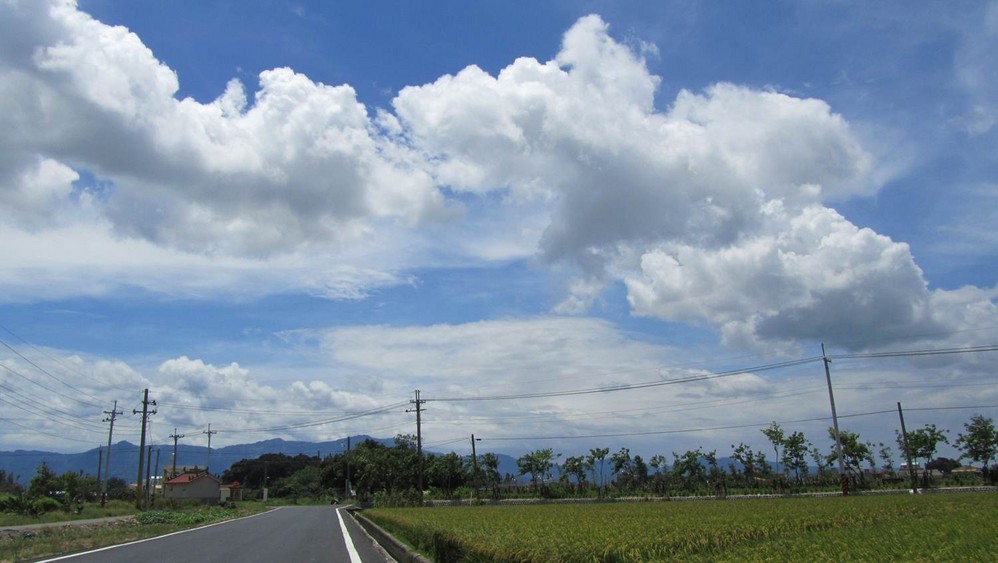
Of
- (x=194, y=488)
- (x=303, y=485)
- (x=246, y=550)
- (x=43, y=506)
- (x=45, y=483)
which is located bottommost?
(x=303, y=485)

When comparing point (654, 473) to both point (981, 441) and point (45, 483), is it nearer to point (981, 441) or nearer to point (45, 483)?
point (981, 441)

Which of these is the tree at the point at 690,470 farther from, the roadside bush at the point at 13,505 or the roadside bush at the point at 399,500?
the roadside bush at the point at 13,505

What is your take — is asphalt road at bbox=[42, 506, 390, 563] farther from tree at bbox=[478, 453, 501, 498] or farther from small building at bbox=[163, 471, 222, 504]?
small building at bbox=[163, 471, 222, 504]

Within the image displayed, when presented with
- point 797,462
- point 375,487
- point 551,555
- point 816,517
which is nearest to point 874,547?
point 551,555

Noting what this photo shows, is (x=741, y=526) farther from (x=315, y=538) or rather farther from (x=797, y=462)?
(x=797, y=462)

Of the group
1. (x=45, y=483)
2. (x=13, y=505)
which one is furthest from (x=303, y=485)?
(x=13, y=505)

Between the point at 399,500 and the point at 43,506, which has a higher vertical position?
the point at 43,506

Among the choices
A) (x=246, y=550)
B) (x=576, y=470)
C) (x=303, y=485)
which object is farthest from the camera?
(x=303, y=485)

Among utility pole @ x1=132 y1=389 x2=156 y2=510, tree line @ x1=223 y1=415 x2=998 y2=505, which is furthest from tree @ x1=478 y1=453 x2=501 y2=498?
utility pole @ x1=132 y1=389 x2=156 y2=510

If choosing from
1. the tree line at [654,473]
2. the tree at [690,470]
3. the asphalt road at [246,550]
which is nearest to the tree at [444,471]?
the tree line at [654,473]

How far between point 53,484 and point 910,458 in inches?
2728

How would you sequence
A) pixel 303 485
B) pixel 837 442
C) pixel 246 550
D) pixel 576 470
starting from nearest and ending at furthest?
pixel 246 550 → pixel 837 442 → pixel 576 470 → pixel 303 485

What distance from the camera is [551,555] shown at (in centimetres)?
732

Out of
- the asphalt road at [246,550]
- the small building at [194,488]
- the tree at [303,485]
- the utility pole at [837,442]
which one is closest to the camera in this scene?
the asphalt road at [246,550]
